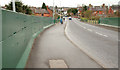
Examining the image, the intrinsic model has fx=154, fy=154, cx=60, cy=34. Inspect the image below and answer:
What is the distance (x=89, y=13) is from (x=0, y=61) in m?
80.0

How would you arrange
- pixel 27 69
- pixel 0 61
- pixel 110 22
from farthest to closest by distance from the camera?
pixel 110 22 → pixel 27 69 → pixel 0 61

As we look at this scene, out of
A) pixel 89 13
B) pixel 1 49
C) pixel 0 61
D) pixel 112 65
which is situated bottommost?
pixel 112 65

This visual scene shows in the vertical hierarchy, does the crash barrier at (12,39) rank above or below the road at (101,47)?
above

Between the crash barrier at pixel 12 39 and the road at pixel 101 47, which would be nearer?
the crash barrier at pixel 12 39

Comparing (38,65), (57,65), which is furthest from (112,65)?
(38,65)

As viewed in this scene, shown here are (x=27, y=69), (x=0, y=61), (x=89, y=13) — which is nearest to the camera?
(x=0, y=61)

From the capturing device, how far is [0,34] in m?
2.43

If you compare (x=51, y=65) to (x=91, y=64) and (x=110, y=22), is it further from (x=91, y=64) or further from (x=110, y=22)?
(x=110, y=22)

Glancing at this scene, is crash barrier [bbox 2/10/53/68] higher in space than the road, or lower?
higher

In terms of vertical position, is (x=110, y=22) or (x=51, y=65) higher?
(x=110, y=22)

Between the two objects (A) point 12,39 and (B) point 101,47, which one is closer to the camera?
(A) point 12,39

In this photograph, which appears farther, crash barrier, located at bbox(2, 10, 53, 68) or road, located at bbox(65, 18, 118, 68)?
road, located at bbox(65, 18, 118, 68)

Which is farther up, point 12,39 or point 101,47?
point 12,39

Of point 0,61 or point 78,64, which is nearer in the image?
point 0,61
